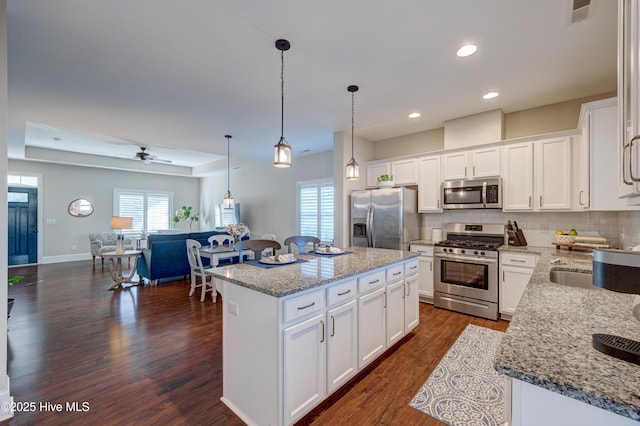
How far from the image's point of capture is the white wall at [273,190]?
6.89 meters

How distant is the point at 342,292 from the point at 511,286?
2.65m

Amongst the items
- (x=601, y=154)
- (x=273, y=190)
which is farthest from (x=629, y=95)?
(x=273, y=190)

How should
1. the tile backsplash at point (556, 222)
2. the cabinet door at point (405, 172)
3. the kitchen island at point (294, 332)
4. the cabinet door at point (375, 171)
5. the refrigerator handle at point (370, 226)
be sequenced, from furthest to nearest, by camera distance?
the cabinet door at point (375, 171) → the cabinet door at point (405, 172) → the refrigerator handle at point (370, 226) → the tile backsplash at point (556, 222) → the kitchen island at point (294, 332)

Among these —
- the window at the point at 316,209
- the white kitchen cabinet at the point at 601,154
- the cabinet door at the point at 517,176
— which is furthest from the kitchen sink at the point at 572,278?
the window at the point at 316,209

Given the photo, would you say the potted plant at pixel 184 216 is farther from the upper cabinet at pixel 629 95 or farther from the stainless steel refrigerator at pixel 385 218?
the upper cabinet at pixel 629 95

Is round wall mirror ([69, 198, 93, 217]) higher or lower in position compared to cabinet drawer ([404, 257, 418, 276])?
higher

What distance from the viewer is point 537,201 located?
361cm

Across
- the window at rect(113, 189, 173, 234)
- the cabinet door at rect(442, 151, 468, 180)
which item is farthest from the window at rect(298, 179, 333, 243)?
the window at rect(113, 189, 173, 234)

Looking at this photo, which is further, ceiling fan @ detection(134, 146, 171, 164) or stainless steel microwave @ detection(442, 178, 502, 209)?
ceiling fan @ detection(134, 146, 171, 164)

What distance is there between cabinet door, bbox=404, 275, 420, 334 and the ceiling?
2.28 m

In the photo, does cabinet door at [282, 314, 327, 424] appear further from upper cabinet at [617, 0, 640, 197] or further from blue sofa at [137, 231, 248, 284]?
blue sofa at [137, 231, 248, 284]

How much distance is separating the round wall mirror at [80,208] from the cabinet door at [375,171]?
27.7ft

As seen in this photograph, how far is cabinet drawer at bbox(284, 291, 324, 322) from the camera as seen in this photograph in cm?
174

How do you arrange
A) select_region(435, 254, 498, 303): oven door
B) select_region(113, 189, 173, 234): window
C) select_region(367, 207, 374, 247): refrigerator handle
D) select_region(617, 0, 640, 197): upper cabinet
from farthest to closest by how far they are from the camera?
select_region(113, 189, 173, 234): window < select_region(367, 207, 374, 247): refrigerator handle < select_region(435, 254, 498, 303): oven door < select_region(617, 0, 640, 197): upper cabinet
